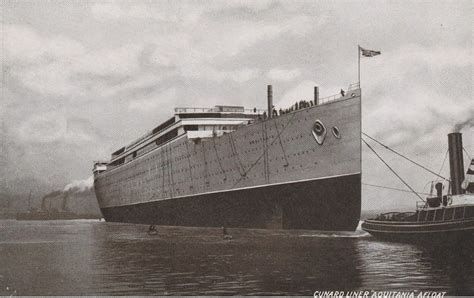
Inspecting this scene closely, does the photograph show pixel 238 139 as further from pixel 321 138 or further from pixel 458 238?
pixel 458 238

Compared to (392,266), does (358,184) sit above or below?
above

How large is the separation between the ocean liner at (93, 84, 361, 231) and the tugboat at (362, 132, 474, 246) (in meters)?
2.35

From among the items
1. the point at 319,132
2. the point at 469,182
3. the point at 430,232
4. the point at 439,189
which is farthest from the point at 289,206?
the point at 469,182

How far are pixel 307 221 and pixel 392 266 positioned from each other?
27.1ft

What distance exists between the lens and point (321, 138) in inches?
811

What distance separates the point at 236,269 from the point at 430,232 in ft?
27.5

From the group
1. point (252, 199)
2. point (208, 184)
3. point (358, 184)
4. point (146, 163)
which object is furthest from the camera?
point (146, 163)

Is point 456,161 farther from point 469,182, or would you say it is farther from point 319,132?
point 319,132

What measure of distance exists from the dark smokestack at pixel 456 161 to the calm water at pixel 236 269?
9.71 ft

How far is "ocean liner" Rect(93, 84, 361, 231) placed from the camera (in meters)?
20.3

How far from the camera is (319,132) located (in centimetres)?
2062

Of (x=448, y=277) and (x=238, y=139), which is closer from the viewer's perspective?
(x=448, y=277)

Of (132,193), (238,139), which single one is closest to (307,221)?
(238,139)

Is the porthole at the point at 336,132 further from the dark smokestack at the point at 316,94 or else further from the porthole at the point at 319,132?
the dark smokestack at the point at 316,94
